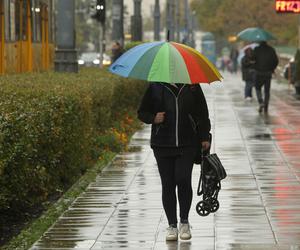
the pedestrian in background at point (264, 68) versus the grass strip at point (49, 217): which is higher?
the grass strip at point (49, 217)

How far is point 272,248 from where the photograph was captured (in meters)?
10.3

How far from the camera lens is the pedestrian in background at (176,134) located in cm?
1089

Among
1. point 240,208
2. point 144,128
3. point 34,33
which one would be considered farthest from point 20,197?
point 34,33

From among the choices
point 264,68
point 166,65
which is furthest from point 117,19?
point 166,65

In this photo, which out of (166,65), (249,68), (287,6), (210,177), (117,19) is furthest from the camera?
(287,6)

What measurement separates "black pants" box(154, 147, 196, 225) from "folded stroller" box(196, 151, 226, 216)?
128 millimetres

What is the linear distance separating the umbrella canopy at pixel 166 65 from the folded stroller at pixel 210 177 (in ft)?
2.46

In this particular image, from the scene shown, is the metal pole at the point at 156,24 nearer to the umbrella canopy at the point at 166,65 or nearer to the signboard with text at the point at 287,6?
the signboard with text at the point at 287,6

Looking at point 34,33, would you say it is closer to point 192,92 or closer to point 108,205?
point 108,205

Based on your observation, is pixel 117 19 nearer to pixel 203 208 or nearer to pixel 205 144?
pixel 203 208

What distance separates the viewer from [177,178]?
35.8ft

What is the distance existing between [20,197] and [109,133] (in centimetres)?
846

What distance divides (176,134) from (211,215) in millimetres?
1724

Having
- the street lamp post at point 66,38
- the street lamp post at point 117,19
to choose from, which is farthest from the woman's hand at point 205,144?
the street lamp post at point 117,19
